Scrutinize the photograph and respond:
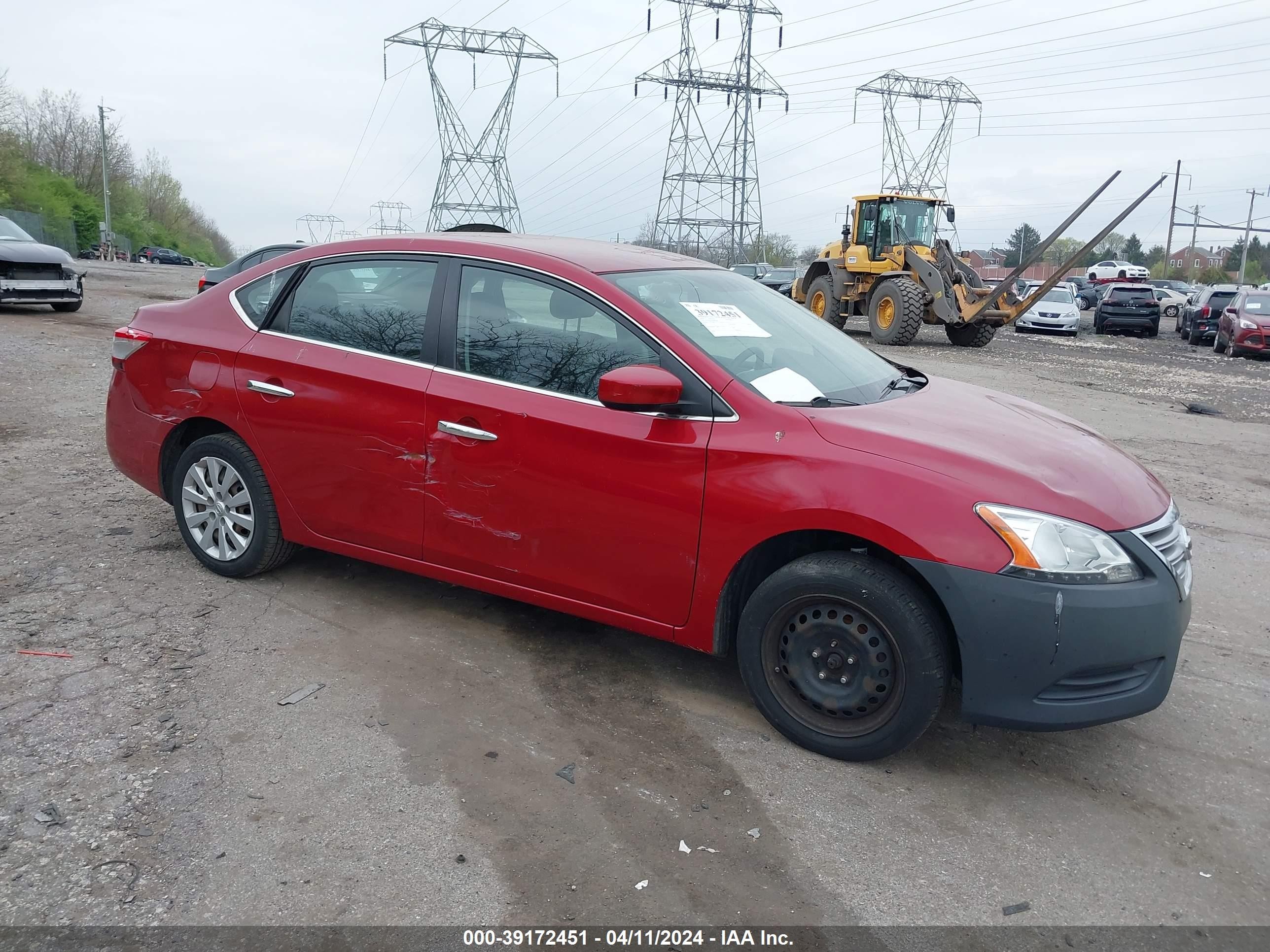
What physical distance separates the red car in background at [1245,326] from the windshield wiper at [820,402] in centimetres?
2070

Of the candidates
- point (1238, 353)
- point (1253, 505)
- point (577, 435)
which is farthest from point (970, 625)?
point (1238, 353)

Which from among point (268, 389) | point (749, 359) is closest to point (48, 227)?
point (268, 389)

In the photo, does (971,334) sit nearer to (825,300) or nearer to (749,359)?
(825,300)

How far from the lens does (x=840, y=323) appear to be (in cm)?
2409

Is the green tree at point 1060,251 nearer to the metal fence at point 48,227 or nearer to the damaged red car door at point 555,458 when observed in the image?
the metal fence at point 48,227

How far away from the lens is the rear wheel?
2275 centimetres

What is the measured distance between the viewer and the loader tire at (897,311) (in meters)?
19.6

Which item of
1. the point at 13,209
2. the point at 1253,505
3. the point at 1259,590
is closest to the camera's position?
the point at 1259,590

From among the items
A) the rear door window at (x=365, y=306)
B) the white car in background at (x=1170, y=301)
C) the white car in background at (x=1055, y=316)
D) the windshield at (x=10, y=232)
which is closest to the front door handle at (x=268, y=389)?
the rear door window at (x=365, y=306)

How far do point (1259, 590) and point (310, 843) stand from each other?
497cm

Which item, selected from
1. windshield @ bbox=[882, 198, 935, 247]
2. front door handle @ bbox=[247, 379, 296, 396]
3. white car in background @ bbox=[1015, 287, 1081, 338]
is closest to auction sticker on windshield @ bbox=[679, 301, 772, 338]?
front door handle @ bbox=[247, 379, 296, 396]

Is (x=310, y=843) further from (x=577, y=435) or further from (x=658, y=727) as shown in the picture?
(x=577, y=435)

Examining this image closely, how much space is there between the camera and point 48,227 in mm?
51438

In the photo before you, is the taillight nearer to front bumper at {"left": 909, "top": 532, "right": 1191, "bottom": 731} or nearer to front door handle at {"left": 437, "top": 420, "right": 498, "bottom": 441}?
front door handle at {"left": 437, "top": 420, "right": 498, "bottom": 441}
